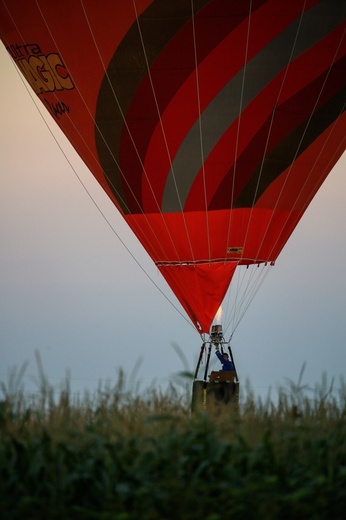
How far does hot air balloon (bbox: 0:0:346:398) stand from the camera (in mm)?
17359

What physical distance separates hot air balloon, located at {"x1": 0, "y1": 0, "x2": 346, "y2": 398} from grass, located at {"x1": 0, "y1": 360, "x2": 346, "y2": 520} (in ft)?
32.7

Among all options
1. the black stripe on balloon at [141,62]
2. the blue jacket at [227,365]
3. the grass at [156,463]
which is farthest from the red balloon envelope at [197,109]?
the grass at [156,463]

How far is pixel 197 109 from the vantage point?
17938 millimetres

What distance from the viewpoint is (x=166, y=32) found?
56.1 feet

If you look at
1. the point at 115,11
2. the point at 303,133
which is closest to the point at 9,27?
the point at 115,11

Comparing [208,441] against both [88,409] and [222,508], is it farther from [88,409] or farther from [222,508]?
[88,409]

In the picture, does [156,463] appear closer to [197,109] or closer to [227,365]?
[227,365]

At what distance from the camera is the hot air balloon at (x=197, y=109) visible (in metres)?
17.4

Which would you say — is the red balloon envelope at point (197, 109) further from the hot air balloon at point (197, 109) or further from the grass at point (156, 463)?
the grass at point (156, 463)

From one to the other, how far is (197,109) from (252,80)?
3.16 ft

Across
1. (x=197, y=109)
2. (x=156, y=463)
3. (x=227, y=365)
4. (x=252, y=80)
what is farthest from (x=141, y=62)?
(x=156, y=463)

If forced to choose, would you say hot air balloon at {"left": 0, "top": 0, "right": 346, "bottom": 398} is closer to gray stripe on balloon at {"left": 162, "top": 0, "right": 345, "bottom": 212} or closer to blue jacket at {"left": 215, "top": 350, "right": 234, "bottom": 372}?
gray stripe on balloon at {"left": 162, "top": 0, "right": 345, "bottom": 212}

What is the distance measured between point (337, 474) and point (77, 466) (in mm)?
1722

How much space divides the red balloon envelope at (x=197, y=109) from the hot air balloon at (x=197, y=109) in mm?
21
